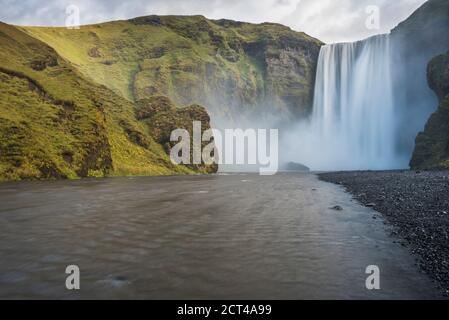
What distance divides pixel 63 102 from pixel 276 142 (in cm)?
10667

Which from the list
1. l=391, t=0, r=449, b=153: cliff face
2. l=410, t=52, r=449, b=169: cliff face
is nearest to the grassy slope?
l=410, t=52, r=449, b=169: cliff face

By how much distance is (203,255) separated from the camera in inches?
448

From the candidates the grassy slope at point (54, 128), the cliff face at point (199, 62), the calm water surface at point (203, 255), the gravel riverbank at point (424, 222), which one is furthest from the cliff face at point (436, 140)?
the cliff face at point (199, 62)

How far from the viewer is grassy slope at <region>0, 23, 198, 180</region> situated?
5081 centimetres

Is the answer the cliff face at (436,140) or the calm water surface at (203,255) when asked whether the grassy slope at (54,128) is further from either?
the cliff face at (436,140)

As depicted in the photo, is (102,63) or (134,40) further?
(134,40)

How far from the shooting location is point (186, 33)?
17538 centimetres

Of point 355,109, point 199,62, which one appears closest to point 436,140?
point 355,109

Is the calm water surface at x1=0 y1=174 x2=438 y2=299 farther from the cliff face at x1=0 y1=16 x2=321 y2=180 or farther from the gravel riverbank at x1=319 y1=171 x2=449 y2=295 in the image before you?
the cliff face at x1=0 y1=16 x2=321 y2=180

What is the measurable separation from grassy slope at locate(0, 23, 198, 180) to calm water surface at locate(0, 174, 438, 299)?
115 feet

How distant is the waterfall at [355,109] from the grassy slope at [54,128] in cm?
5852
